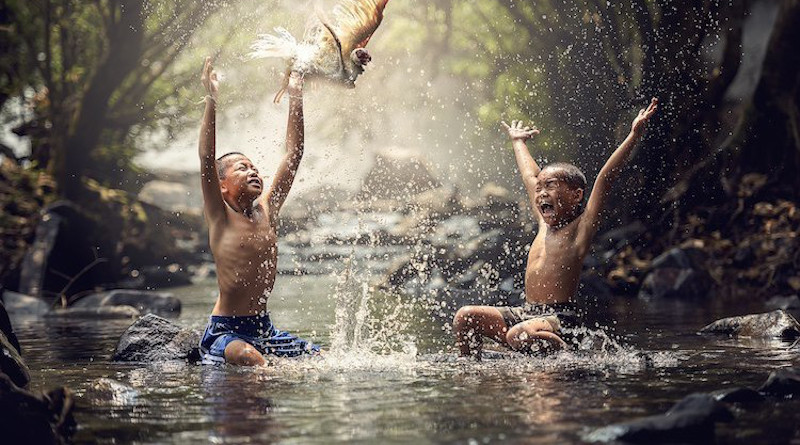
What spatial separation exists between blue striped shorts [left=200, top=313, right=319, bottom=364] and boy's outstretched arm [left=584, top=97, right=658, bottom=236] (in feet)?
7.24

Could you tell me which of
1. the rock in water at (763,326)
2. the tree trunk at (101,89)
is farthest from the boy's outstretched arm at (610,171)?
the tree trunk at (101,89)

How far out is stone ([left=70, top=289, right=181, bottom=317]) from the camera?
13.5 metres

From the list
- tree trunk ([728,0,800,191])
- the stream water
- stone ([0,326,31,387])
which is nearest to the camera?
the stream water

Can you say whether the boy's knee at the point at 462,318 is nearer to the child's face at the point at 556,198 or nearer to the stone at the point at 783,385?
the child's face at the point at 556,198

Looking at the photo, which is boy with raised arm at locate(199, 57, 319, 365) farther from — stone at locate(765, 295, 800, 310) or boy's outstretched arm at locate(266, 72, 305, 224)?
stone at locate(765, 295, 800, 310)

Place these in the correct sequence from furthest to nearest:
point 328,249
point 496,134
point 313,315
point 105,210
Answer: point 496,134 → point 328,249 → point 105,210 → point 313,315

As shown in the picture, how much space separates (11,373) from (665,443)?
402 cm

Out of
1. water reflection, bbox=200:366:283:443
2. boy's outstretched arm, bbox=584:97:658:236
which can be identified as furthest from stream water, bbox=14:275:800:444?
boy's outstretched arm, bbox=584:97:658:236

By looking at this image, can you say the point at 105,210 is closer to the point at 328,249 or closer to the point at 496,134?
the point at 328,249

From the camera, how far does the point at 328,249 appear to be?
79.1ft

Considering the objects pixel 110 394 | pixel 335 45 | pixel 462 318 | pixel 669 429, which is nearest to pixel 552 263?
pixel 462 318

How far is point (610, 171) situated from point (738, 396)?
248 cm

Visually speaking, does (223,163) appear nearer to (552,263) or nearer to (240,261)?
(240,261)

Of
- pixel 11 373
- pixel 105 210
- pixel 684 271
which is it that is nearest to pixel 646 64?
pixel 684 271
